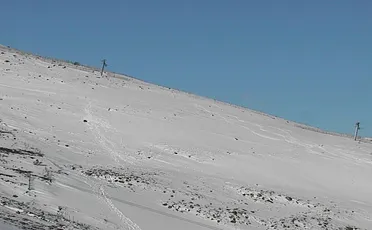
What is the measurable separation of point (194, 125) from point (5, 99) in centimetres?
1837

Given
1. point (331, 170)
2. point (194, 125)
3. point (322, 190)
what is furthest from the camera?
point (194, 125)

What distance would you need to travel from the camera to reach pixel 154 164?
106 ft

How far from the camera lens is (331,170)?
39938 mm

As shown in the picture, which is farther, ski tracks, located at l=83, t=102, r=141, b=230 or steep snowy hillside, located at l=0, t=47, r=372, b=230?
steep snowy hillside, located at l=0, t=47, r=372, b=230

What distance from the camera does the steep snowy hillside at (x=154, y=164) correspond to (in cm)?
1838

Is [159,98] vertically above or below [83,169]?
above

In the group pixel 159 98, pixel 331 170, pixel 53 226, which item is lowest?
pixel 53 226

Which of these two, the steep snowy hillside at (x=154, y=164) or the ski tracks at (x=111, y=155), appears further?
the steep snowy hillside at (x=154, y=164)

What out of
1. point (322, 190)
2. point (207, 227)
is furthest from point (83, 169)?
point (322, 190)

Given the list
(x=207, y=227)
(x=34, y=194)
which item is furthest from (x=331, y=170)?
(x=34, y=194)

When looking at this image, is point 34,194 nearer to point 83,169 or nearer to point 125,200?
point 125,200

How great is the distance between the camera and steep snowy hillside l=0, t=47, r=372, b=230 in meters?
18.4

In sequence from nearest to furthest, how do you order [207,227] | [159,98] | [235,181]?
[207,227] → [235,181] → [159,98]

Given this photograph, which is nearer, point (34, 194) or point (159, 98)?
point (34, 194)
